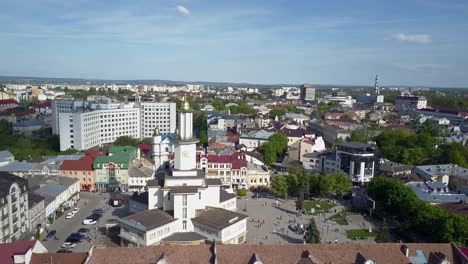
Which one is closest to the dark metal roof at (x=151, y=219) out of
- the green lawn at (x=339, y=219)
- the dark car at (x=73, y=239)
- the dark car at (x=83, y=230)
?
the dark car at (x=73, y=239)

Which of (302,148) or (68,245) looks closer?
(68,245)

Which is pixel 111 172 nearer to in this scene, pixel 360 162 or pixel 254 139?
pixel 254 139

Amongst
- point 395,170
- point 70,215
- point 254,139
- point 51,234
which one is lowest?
point 70,215

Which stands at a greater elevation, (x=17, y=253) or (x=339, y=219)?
(x=17, y=253)

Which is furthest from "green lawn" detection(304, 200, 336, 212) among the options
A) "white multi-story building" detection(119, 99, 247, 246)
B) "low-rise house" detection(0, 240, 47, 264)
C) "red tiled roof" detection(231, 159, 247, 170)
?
"low-rise house" detection(0, 240, 47, 264)

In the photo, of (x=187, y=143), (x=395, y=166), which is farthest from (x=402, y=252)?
(x=395, y=166)

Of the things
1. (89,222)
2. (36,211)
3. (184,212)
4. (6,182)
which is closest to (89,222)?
(89,222)

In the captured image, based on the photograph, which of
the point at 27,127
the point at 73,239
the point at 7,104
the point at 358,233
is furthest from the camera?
the point at 7,104
